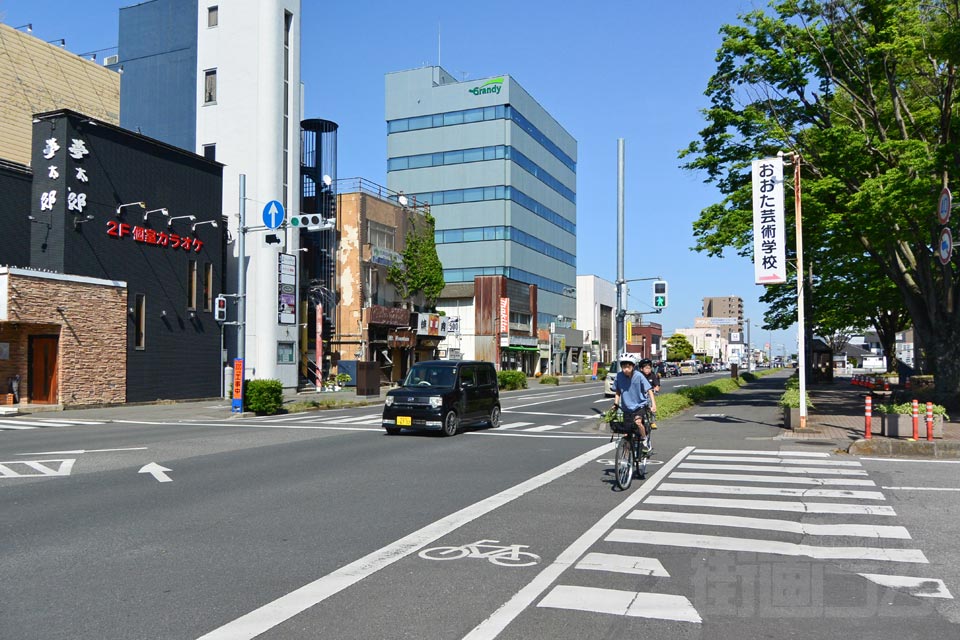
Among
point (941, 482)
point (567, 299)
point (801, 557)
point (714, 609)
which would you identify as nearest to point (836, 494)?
point (941, 482)

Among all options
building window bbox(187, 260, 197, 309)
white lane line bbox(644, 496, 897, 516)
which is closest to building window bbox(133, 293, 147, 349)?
building window bbox(187, 260, 197, 309)

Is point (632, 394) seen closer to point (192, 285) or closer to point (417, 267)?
point (192, 285)

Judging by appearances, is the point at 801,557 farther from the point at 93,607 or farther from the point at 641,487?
the point at 93,607

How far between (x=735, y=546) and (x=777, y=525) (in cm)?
130

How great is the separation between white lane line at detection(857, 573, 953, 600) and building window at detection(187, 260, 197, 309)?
33672 mm

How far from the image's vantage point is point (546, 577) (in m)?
6.51

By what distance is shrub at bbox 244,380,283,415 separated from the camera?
27.6 metres

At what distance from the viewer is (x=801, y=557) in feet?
24.0

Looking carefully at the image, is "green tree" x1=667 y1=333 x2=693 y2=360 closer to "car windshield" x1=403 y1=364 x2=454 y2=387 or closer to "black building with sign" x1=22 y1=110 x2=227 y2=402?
"black building with sign" x1=22 y1=110 x2=227 y2=402

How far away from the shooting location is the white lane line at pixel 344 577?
525cm

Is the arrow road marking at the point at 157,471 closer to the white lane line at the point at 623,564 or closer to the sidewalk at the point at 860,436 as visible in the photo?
the white lane line at the point at 623,564

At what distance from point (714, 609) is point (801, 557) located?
207 cm

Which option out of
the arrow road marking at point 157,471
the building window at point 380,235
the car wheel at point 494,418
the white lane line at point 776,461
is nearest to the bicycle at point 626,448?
the white lane line at point 776,461

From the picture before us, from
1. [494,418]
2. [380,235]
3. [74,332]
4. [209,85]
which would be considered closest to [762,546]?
[494,418]
